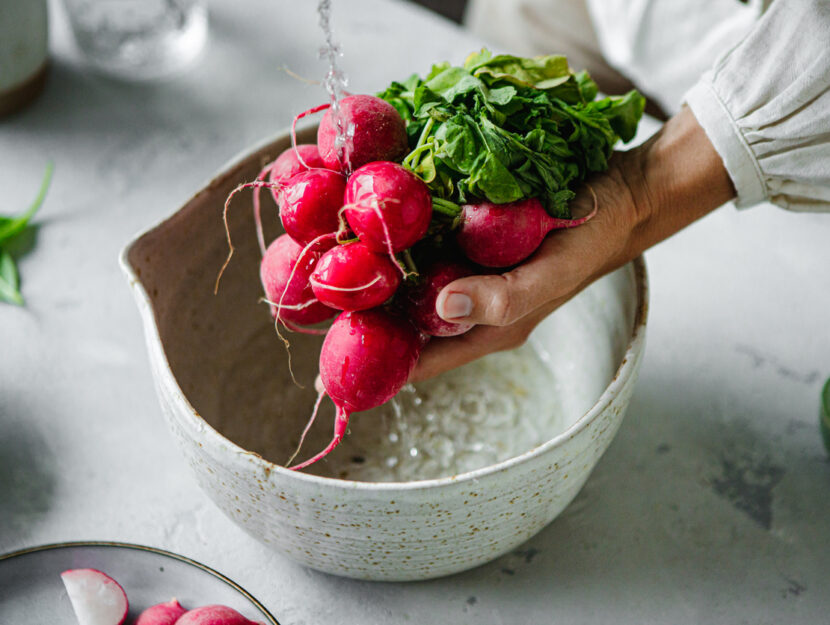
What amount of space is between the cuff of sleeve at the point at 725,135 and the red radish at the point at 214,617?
618 mm

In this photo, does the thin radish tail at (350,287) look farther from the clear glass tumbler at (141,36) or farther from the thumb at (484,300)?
the clear glass tumbler at (141,36)

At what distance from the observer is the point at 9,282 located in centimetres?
A: 101

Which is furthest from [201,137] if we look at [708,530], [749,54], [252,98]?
[708,530]

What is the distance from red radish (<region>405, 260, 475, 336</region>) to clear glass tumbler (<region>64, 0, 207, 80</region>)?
0.82 metres

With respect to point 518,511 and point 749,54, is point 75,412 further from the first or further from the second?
point 749,54

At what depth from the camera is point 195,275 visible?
0.87m

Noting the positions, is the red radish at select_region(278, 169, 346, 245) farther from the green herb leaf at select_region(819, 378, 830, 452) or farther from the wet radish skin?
the green herb leaf at select_region(819, 378, 830, 452)

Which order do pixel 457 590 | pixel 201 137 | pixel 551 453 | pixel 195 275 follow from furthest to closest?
pixel 201 137 < pixel 195 275 < pixel 457 590 < pixel 551 453

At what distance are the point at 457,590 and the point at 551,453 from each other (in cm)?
22

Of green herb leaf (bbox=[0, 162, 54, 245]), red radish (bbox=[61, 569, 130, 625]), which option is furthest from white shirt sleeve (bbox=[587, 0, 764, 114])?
red radish (bbox=[61, 569, 130, 625])

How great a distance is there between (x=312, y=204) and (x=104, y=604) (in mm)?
390

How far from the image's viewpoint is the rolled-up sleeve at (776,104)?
740 mm

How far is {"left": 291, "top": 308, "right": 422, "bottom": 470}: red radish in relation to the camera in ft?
2.21

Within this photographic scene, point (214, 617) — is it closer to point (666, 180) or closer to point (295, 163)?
point (295, 163)
